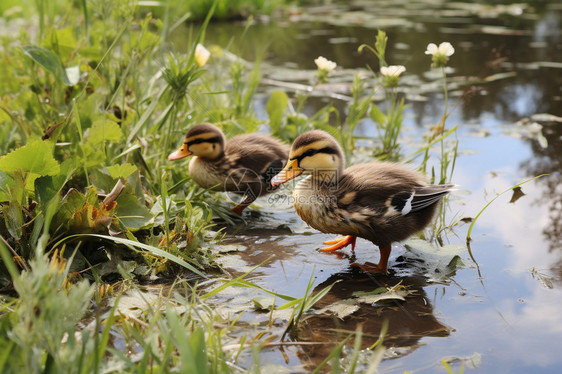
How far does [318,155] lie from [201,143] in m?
0.96

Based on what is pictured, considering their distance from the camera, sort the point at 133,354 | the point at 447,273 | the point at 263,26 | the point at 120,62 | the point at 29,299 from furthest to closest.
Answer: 1. the point at 263,26
2. the point at 120,62
3. the point at 447,273
4. the point at 133,354
5. the point at 29,299

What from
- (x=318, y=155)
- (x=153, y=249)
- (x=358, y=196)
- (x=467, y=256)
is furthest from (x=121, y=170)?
(x=467, y=256)

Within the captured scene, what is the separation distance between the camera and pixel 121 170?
3418 mm

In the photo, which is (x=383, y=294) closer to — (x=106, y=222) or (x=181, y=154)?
(x=106, y=222)

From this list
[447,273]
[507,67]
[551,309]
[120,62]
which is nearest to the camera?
[551,309]

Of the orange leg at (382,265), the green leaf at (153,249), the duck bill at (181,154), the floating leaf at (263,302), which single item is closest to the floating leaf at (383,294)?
the orange leg at (382,265)

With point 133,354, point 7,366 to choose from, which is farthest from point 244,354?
point 7,366

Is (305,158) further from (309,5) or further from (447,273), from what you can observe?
(309,5)

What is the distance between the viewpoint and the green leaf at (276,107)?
16.6 ft

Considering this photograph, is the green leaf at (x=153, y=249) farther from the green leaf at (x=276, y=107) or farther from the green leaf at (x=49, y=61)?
the green leaf at (x=276, y=107)

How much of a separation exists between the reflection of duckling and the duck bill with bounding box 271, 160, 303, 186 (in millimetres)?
522

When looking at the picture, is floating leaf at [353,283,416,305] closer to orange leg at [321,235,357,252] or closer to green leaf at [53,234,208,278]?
orange leg at [321,235,357,252]

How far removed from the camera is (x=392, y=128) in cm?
487

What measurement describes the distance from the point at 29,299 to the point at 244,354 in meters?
0.94
